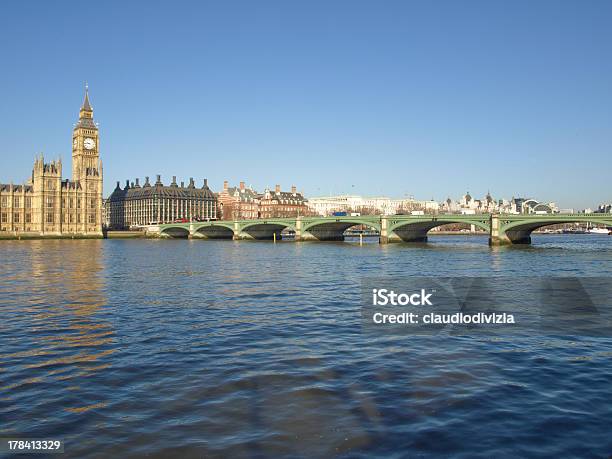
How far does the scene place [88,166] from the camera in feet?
487

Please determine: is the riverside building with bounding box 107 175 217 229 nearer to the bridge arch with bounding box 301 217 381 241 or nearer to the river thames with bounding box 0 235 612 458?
the bridge arch with bounding box 301 217 381 241

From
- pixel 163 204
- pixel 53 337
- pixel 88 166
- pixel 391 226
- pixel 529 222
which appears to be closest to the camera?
pixel 53 337

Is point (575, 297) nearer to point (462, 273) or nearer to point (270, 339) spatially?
point (462, 273)

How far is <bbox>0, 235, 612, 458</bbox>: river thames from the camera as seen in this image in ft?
29.4

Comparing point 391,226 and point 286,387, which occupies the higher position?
point 391,226

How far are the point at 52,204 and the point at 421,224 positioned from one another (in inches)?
3498

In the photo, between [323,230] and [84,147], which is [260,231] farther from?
[84,147]

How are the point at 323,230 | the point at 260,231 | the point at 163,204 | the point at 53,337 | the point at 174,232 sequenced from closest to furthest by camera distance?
the point at 53,337 < the point at 323,230 < the point at 260,231 < the point at 174,232 < the point at 163,204

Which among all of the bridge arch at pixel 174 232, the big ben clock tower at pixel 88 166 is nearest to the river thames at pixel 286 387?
the bridge arch at pixel 174 232

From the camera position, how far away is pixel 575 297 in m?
26.9

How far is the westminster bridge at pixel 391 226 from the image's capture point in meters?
78.1

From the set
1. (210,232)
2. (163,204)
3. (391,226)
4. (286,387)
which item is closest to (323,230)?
(391,226)

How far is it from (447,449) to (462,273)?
33009mm

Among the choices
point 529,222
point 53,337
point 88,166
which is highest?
point 88,166
